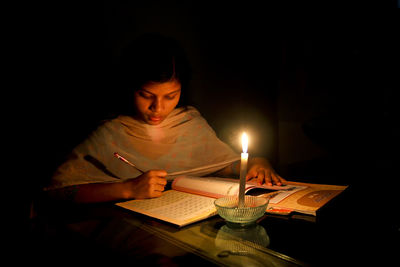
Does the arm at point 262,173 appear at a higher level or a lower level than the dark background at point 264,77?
lower

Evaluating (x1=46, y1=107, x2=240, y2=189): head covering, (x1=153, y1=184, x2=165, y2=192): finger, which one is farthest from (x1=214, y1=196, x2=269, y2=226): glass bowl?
(x1=46, y1=107, x2=240, y2=189): head covering

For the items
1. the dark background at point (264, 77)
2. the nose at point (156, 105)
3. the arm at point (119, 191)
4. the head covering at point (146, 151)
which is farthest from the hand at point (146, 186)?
the dark background at point (264, 77)

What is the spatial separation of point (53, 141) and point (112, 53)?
50cm

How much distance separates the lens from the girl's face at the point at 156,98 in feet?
A: 4.03

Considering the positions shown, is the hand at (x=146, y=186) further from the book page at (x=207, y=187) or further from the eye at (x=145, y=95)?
the eye at (x=145, y=95)

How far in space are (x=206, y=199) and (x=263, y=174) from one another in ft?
1.08

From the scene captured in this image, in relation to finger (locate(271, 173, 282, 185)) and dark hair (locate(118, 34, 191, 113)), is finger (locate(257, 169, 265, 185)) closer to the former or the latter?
finger (locate(271, 173, 282, 185))

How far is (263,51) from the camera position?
2148mm

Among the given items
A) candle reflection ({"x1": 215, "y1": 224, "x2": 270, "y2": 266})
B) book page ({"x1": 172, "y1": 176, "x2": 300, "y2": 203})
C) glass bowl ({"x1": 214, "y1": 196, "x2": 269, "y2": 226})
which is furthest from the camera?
book page ({"x1": 172, "y1": 176, "x2": 300, "y2": 203})

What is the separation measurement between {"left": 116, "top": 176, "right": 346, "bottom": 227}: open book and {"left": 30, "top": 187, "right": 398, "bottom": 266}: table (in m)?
0.02

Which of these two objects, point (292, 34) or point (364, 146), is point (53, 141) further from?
point (364, 146)

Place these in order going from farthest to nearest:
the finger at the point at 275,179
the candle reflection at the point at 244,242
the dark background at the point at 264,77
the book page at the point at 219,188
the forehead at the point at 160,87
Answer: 1. the dark background at the point at 264,77
2. the forehead at the point at 160,87
3. the finger at the point at 275,179
4. the book page at the point at 219,188
5. the candle reflection at the point at 244,242

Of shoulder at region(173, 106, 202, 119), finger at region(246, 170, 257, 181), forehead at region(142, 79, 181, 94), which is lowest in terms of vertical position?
finger at region(246, 170, 257, 181)

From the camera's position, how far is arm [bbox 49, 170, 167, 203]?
3.24ft
